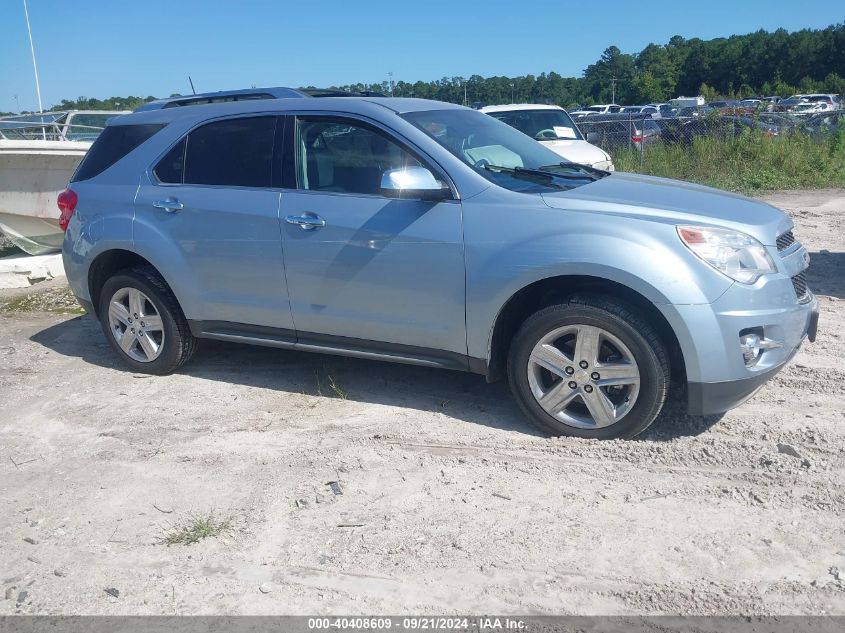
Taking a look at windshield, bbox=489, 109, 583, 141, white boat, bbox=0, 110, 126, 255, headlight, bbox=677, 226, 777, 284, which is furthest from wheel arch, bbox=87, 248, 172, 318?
windshield, bbox=489, 109, 583, 141

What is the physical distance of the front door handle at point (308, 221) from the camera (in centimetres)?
484

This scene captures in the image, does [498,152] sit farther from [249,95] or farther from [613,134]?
[613,134]

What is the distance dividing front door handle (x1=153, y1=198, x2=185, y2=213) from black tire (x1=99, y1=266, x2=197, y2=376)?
50cm

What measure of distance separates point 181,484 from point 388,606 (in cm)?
161

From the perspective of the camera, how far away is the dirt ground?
10.5 ft

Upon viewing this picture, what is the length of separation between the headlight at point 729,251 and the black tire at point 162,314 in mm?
3468

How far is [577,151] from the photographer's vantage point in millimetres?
11938

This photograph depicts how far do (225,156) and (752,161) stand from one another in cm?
1383

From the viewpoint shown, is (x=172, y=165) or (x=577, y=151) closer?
(x=172, y=165)

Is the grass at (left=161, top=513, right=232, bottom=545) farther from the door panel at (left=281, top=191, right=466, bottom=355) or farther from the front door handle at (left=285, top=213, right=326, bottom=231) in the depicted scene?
the front door handle at (left=285, top=213, right=326, bottom=231)

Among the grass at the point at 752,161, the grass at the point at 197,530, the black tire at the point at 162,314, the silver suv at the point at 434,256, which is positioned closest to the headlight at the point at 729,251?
the silver suv at the point at 434,256

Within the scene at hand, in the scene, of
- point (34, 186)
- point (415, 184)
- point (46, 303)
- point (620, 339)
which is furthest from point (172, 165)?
point (34, 186)

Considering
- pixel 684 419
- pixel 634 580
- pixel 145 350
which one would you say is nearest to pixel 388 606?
pixel 634 580

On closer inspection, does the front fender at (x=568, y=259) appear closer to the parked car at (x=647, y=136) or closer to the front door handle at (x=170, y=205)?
the front door handle at (x=170, y=205)
